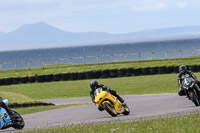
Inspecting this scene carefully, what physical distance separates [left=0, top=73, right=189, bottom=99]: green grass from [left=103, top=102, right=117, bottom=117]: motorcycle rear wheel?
12532 mm

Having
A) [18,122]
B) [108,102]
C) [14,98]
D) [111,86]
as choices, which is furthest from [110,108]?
[111,86]

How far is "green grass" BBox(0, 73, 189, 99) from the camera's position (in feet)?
95.1

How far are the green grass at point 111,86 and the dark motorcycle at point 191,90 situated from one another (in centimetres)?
1044

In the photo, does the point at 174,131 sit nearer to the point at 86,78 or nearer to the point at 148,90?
the point at 148,90

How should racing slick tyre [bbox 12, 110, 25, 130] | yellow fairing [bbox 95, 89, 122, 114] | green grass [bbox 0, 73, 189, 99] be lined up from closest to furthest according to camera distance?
racing slick tyre [bbox 12, 110, 25, 130], yellow fairing [bbox 95, 89, 122, 114], green grass [bbox 0, 73, 189, 99]

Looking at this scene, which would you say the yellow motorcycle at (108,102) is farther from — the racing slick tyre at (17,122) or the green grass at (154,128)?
the green grass at (154,128)

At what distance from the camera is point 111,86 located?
1275 inches

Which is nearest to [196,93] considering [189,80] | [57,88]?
[189,80]

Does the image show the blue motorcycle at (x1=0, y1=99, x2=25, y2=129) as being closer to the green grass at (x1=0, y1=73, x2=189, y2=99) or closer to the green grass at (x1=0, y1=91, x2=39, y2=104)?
the green grass at (x1=0, y1=91, x2=39, y2=104)

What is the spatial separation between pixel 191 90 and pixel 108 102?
3.40m

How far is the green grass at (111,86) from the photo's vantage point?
2898 centimetres

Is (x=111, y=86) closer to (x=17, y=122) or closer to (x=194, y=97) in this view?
(x=194, y=97)

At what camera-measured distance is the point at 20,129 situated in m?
13.0

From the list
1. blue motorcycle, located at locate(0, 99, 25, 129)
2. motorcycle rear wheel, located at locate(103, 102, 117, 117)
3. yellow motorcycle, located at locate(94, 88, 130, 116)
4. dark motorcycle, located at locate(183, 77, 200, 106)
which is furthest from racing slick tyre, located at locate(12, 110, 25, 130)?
dark motorcycle, located at locate(183, 77, 200, 106)
